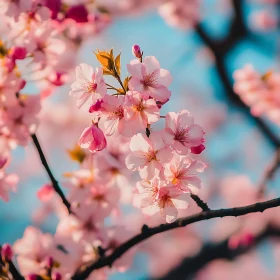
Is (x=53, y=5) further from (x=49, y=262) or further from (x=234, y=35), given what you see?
(x=234, y=35)

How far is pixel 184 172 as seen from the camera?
3.90 feet

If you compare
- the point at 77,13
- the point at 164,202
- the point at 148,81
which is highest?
the point at 148,81

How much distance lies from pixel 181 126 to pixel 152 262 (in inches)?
206

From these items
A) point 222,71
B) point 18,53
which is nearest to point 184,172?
point 18,53

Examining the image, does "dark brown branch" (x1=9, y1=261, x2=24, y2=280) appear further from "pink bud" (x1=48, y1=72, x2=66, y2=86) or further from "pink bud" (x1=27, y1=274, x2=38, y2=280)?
"pink bud" (x1=48, y1=72, x2=66, y2=86)

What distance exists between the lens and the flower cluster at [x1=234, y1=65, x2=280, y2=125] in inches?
102

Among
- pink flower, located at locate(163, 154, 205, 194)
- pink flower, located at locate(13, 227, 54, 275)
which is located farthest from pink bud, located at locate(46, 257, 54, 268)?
pink flower, located at locate(163, 154, 205, 194)

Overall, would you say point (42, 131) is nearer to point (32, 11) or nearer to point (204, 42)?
point (204, 42)

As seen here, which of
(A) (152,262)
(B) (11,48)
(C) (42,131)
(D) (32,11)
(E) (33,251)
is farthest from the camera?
(C) (42,131)

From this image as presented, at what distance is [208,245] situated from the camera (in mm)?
3707

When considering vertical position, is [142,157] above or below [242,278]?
above

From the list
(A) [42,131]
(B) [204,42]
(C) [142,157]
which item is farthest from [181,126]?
(A) [42,131]

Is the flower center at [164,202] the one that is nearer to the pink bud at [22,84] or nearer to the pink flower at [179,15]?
the pink bud at [22,84]

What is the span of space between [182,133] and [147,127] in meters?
0.09
